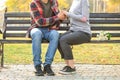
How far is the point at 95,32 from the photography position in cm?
Answer: 843

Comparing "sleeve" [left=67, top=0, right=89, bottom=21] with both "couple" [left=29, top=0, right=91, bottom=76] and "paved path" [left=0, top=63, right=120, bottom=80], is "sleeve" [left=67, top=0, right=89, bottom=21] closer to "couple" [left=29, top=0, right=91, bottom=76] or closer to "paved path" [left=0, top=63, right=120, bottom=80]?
"couple" [left=29, top=0, right=91, bottom=76]

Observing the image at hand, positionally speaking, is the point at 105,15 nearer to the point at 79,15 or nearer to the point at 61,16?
the point at 79,15

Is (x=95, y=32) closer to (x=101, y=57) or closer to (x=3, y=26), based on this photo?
(x=3, y=26)

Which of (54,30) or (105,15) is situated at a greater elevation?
(105,15)

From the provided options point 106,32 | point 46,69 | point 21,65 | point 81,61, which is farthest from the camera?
point 81,61

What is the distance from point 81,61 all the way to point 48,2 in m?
2.46

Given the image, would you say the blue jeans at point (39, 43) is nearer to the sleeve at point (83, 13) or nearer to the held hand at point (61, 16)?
the held hand at point (61, 16)

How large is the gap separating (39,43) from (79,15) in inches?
33.4

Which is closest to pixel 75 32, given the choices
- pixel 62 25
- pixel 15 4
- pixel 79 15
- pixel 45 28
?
pixel 79 15

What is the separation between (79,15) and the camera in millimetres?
7609

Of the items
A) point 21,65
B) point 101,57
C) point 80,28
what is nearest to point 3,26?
point 21,65

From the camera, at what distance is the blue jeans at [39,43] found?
A: 7.47 metres

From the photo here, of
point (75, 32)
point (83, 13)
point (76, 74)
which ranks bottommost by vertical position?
point (76, 74)

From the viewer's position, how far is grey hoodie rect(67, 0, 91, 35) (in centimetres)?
761
